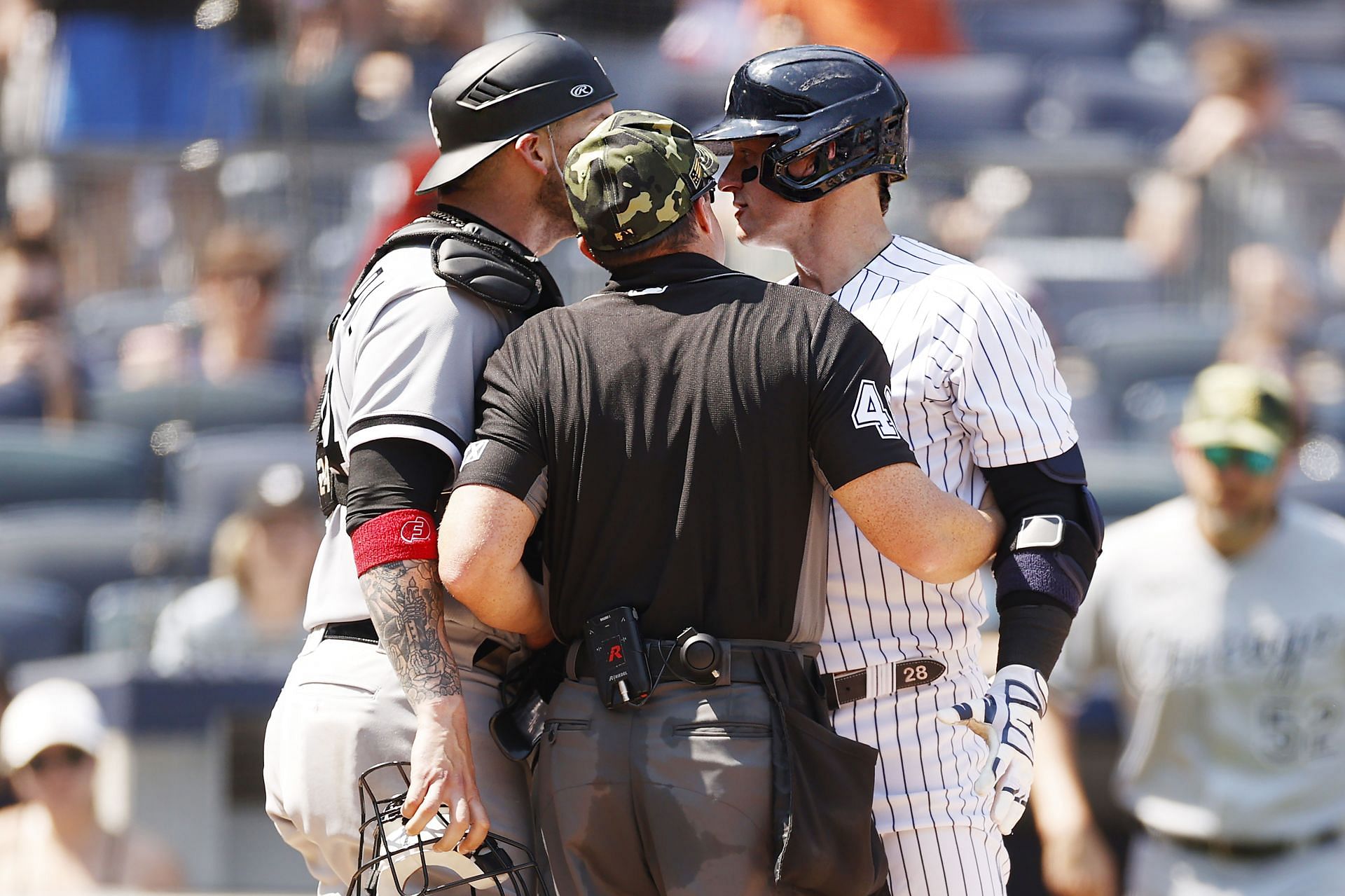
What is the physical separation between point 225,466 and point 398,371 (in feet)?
13.6

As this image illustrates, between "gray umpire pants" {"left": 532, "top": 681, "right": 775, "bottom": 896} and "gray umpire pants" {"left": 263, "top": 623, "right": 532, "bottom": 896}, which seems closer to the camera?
"gray umpire pants" {"left": 532, "top": 681, "right": 775, "bottom": 896}

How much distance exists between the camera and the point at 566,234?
104 inches

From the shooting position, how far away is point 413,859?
2305 mm

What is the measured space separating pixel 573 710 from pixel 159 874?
3.18 meters

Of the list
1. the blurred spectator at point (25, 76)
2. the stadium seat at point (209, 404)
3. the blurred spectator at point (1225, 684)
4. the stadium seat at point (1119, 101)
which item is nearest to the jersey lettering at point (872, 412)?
the blurred spectator at point (1225, 684)

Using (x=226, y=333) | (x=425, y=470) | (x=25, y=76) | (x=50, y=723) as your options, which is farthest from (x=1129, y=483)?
(x=25, y=76)

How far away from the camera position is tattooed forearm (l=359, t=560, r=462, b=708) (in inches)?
88.7

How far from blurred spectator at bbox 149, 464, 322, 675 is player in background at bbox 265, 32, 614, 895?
2832 millimetres

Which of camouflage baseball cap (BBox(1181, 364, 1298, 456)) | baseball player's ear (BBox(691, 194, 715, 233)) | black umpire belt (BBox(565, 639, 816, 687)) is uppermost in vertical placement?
baseball player's ear (BBox(691, 194, 715, 233))

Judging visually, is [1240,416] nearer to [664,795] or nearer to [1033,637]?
[1033,637]

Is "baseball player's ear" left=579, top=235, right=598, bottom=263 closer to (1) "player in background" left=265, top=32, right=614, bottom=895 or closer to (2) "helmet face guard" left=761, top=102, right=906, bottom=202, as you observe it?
(1) "player in background" left=265, top=32, right=614, bottom=895

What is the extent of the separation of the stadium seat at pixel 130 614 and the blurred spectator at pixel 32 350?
1.24 meters

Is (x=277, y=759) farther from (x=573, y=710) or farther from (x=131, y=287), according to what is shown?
(x=131, y=287)

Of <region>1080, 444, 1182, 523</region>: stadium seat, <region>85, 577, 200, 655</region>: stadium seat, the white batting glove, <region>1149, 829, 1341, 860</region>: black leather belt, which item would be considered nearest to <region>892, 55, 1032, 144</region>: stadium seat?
<region>1080, 444, 1182, 523</region>: stadium seat
